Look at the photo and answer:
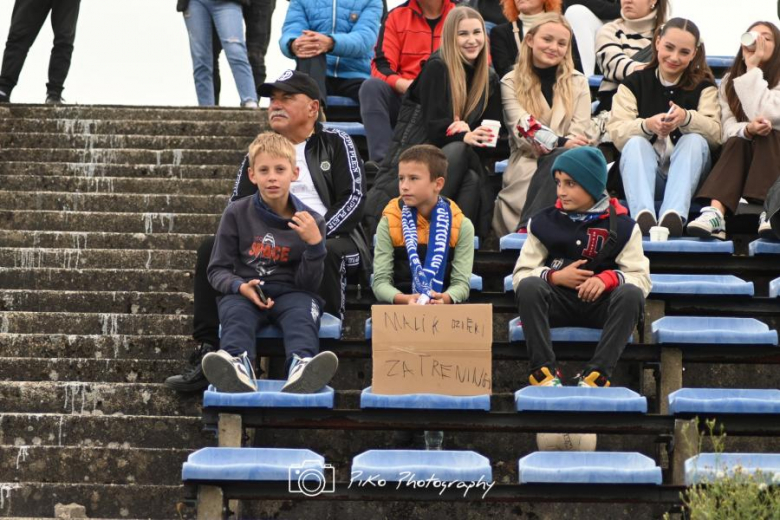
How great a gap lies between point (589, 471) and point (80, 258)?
3373 mm

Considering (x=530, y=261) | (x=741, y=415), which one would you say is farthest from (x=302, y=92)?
(x=741, y=415)

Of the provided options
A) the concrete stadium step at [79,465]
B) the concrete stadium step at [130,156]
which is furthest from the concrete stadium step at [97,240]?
the concrete stadium step at [79,465]

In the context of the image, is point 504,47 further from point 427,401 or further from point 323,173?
point 427,401

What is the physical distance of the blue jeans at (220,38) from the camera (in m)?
10.2

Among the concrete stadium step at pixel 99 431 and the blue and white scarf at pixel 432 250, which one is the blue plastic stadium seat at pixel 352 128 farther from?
the concrete stadium step at pixel 99 431

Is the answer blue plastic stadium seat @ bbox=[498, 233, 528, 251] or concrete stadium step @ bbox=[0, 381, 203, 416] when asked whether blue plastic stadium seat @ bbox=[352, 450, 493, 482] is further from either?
blue plastic stadium seat @ bbox=[498, 233, 528, 251]

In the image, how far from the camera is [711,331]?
21.2ft

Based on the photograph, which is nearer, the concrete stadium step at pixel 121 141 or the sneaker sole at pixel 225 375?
the sneaker sole at pixel 225 375

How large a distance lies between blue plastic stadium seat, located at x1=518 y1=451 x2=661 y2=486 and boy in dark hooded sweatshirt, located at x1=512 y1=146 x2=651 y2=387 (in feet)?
1.87

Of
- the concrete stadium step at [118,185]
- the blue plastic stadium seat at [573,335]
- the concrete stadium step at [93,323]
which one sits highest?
the concrete stadium step at [118,185]

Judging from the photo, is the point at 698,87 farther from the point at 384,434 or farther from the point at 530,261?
the point at 384,434

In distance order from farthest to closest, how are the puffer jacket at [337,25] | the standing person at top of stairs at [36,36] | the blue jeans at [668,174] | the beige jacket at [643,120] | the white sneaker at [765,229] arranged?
the standing person at top of stairs at [36,36] < the puffer jacket at [337,25] < the beige jacket at [643,120] < the blue jeans at [668,174] < the white sneaker at [765,229]

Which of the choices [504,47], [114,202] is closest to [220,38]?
[114,202]

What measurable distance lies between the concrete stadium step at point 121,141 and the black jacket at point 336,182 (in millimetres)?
1941
